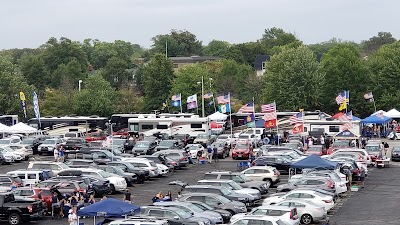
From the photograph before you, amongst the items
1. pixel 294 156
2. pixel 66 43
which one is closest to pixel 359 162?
pixel 294 156

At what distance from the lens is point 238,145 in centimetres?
5681

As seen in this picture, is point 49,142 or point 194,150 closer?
point 194,150

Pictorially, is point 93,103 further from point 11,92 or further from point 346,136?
point 346,136

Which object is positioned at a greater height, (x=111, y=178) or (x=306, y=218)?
(x=111, y=178)

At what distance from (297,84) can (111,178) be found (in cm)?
5257

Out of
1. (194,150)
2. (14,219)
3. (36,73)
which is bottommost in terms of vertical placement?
(14,219)

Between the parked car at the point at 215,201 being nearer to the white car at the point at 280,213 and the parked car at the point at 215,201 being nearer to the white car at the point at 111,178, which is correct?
the white car at the point at 280,213

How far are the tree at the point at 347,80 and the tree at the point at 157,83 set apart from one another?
19.9 metres

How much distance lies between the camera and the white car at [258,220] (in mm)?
24625

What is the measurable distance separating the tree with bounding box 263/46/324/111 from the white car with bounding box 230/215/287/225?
63997mm

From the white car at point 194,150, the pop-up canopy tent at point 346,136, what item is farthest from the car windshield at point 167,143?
the pop-up canopy tent at point 346,136

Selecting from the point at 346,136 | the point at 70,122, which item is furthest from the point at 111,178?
the point at 70,122

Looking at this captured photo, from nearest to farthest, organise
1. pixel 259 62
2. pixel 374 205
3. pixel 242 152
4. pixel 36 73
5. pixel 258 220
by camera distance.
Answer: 1. pixel 258 220
2. pixel 374 205
3. pixel 242 152
4. pixel 36 73
5. pixel 259 62

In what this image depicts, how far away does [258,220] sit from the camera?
2472 cm
